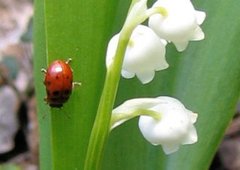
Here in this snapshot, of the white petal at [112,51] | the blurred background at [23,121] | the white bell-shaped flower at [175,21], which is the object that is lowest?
the blurred background at [23,121]

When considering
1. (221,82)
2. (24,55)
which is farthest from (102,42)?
(24,55)

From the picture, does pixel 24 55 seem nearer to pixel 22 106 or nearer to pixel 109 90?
pixel 22 106

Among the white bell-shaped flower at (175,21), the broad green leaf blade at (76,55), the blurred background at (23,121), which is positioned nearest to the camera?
the white bell-shaped flower at (175,21)

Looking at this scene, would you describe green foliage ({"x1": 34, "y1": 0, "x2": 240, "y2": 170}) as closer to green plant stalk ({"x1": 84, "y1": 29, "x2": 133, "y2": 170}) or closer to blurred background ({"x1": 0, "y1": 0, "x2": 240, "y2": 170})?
green plant stalk ({"x1": 84, "y1": 29, "x2": 133, "y2": 170})

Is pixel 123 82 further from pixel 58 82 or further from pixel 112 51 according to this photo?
pixel 112 51

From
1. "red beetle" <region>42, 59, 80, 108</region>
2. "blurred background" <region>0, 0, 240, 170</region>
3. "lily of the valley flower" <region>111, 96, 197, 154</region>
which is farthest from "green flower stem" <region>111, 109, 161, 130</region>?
"blurred background" <region>0, 0, 240, 170</region>

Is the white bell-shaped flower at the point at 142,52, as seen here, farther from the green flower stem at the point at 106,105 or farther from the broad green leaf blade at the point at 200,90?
the broad green leaf blade at the point at 200,90

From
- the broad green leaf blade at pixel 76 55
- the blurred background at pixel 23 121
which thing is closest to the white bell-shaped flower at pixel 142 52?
the broad green leaf blade at pixel 76 55
